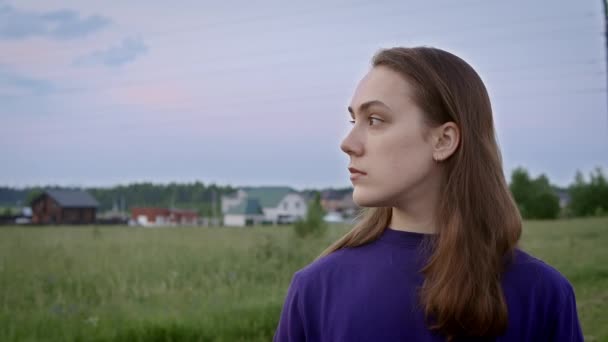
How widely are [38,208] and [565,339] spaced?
1943 cm

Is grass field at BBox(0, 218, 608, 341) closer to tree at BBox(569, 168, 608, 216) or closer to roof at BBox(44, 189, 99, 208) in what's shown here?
roof at BBox(44, 189, 99, 208)

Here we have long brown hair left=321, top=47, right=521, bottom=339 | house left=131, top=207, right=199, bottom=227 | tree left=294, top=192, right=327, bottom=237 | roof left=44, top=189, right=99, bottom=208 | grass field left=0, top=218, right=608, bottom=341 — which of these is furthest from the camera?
house left=131, top=207, right=199, bottom=227

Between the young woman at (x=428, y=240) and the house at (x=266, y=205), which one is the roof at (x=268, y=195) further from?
the young woman at (x=428, y=240)

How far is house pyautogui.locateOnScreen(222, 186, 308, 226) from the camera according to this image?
173ft

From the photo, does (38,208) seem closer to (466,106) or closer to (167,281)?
(167,281)

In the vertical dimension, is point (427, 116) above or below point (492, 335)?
above

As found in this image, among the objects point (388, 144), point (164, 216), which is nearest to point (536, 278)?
point (388, 144)

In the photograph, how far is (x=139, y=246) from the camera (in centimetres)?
1552

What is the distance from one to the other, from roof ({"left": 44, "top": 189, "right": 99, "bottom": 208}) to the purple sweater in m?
19.1

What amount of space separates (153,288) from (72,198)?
37.3 ft

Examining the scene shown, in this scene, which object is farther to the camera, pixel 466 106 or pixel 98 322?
pixel 98 322

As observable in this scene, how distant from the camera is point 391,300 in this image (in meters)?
1.49

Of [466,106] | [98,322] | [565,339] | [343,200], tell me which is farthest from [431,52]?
[343,200]

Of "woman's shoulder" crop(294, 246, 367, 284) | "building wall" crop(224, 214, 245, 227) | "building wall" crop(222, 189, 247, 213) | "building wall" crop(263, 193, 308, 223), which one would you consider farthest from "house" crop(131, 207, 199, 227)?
"woman's shoulder" crop(294, 246, 367, 284)
